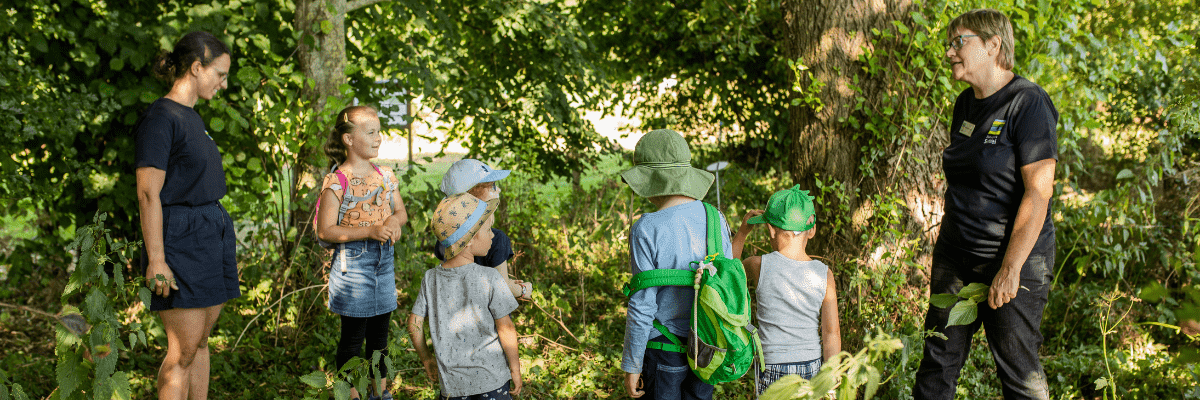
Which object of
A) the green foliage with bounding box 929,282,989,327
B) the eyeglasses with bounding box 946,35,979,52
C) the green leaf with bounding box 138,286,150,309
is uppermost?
the eyeglasses with bounding box 946,35,979,52

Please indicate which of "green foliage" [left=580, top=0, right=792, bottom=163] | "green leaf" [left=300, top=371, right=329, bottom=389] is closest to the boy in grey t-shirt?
"green leaf" [left=300, top=371, right=329, bottom=389]

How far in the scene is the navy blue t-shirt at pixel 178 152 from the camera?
249 centimetres

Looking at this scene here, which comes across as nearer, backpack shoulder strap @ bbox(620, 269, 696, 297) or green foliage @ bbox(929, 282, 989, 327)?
backpack shoulder strap @ bbox(620, 269, 696, 297)

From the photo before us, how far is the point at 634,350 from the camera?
2.30 m

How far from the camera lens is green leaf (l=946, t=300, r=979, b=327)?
7.84 feet

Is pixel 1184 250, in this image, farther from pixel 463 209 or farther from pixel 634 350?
Answer: pixel 463 209

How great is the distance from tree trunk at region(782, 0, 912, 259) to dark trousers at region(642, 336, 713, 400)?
5.81 feet

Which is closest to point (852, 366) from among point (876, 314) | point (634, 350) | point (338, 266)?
point (634, 350)

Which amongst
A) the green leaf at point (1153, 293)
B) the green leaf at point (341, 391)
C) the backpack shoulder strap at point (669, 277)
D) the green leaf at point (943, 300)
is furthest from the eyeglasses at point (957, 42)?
the green leaf at point (341, 391)

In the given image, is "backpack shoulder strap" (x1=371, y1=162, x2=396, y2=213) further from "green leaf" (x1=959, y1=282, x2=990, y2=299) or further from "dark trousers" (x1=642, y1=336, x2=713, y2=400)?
"green leaf" (x1=959, y1=282, x2=990, y2=299)

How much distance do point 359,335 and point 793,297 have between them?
1.87 meters

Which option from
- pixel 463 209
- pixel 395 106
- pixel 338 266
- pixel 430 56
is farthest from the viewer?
pixel 430 56

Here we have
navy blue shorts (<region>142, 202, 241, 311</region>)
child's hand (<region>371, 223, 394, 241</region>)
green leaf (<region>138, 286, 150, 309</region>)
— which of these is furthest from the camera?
child's hand (<region>371, 223, 394, 241</region>)

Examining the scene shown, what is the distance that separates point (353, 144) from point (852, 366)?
2399mm
